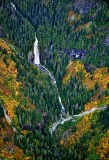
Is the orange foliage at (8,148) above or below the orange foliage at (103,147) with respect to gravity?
above

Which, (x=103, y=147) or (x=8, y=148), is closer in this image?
(x=8, y=148)

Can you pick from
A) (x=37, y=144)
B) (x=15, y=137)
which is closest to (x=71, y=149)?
(x=37, y=144)

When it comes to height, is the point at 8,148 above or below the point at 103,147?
above

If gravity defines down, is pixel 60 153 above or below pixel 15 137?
below

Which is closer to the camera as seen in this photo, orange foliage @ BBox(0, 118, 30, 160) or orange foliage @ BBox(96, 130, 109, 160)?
orange foliage @ BBox(0, 118, 30, 160)

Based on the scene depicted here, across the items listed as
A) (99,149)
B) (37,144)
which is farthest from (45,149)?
(99,149)

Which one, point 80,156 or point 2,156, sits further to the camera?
point 80,156

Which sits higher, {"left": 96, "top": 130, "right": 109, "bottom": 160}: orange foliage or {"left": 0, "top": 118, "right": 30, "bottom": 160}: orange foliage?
{"left": 0, "top": 118, "right": 30, "bottom": 160}: orange foliage

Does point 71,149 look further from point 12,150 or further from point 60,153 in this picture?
point 12,150

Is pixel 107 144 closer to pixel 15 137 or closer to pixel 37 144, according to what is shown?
pixel 37 144

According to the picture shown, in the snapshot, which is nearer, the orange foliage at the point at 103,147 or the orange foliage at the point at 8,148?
the orange foliage at the point at 8,148
